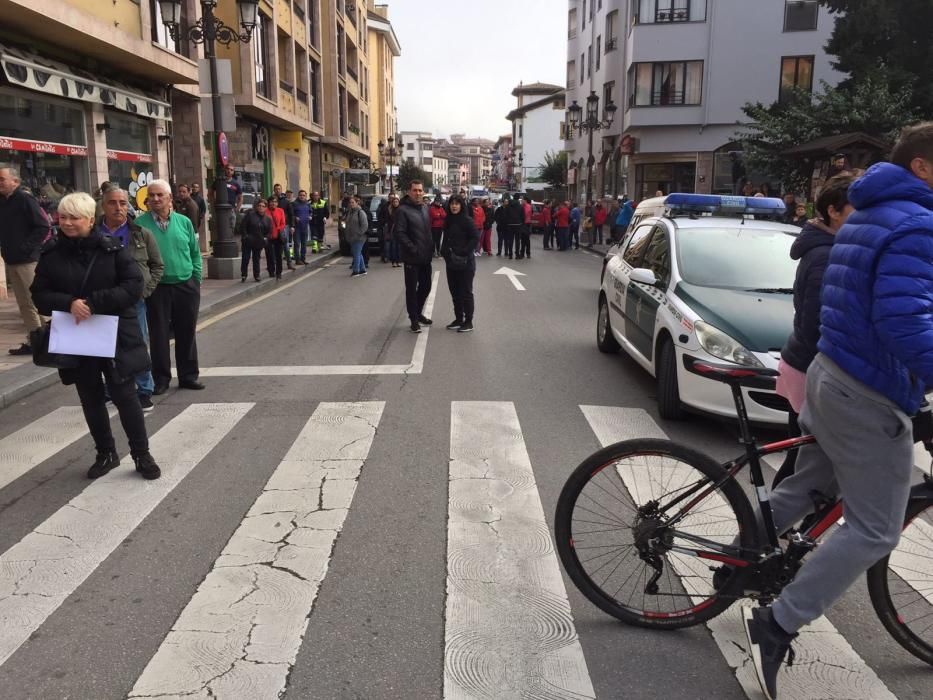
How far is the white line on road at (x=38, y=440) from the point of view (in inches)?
204

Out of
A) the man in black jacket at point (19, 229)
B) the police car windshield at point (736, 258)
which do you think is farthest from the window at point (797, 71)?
the man in black jacket at point (19, 229)

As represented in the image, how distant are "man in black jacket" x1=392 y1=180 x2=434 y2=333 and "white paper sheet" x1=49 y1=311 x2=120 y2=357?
18.6 ft

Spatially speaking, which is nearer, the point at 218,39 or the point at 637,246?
the point at 637,246

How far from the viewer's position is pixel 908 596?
2.97m

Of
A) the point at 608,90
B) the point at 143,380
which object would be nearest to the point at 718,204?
the point at 143,380

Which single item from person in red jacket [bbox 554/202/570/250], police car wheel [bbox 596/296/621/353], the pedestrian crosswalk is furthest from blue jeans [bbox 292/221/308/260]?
the pedestrian crosswalk

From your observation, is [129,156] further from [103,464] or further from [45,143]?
[103,464]

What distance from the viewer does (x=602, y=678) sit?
2875 mm

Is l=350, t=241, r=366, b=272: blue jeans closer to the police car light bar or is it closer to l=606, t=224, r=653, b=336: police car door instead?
the police car light bar

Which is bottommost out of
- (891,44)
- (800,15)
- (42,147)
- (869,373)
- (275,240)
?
(275,240)

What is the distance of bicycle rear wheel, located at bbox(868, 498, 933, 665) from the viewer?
9.69 ft

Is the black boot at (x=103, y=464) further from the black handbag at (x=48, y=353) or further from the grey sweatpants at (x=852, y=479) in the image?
the grey sweatpants at (x=852, y=479)

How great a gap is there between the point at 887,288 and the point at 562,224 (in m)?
25.2

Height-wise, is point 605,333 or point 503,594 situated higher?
point 605,333
